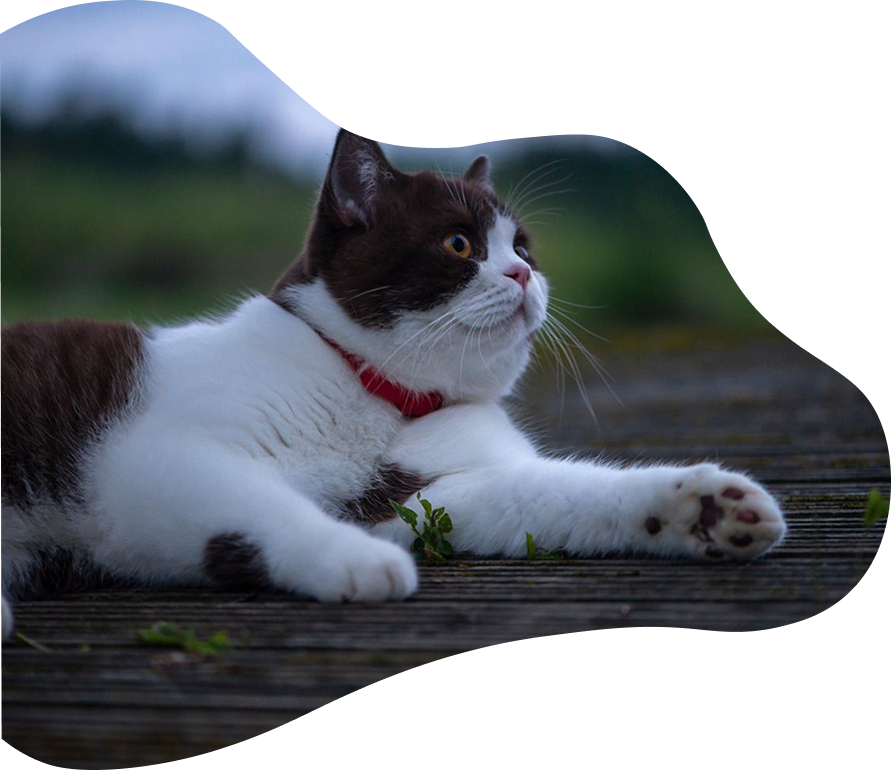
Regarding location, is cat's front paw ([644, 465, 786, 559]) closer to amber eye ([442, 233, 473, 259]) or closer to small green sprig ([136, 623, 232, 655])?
amber eye ([442, 233, 473, 259])

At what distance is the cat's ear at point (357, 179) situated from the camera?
2.17 metres

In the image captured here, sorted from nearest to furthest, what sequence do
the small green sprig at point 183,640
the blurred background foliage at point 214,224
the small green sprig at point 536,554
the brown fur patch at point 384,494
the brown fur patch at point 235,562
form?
the small green sprig at point 183,640
the brown fur patch at point 235,562
the small green sprig at point 536,554
the brown fur patch at point 384,494
the blurred background foliage at point 214,224

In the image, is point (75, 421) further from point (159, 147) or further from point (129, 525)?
point (159, 147)

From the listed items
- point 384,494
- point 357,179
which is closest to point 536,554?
point 384,494

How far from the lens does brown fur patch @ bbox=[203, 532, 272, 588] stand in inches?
67.5

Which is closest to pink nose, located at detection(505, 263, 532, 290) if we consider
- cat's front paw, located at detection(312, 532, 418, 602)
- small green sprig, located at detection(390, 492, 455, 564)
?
small green sprig, located at detection(390, 492, 455, 564)

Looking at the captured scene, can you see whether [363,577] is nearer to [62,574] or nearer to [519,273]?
[62,574]

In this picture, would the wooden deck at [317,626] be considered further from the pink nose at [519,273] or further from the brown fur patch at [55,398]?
the pink nose at [519,273]

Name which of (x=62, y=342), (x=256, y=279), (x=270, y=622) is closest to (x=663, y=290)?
(x=256, y=279)

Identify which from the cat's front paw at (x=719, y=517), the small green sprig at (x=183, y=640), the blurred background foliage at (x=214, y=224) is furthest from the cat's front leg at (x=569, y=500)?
the small green sprig at (x=183, y=640)

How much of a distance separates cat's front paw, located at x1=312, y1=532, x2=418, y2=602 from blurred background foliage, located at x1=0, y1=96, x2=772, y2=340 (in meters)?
0.92

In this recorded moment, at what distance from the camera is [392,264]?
2.19 m

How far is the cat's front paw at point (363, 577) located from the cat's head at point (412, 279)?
2.13ft

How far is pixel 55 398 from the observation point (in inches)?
79.3
